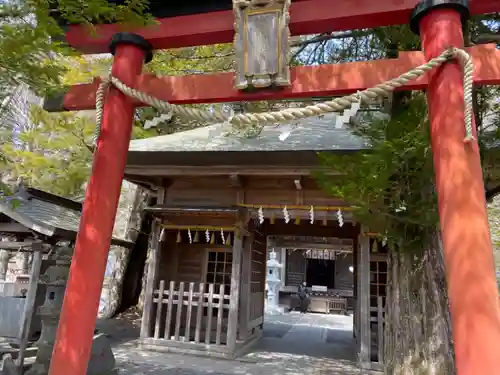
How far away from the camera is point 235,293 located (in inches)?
290

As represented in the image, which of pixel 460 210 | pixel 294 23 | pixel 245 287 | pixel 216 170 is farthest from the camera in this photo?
pixel 245 287

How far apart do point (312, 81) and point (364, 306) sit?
17.1 feet

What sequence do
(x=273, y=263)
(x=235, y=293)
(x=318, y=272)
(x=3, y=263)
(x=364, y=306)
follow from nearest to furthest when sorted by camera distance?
1. (x=364, y=306)
2. (x=235, y=293)
3. (x=3, y=263)
4. (x=273, y=263)
5. (x=318, y=272)

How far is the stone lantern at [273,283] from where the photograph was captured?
18167 millimetres

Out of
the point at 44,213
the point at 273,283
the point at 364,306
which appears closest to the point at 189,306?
the point at 44,213

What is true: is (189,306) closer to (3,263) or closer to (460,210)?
(460,210)

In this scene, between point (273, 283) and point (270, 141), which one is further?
point (273, 283)

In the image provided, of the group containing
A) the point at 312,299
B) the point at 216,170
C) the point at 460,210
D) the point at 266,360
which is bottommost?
the point at 266,360

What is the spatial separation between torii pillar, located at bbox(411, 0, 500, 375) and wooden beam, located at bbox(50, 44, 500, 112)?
0.63 feet

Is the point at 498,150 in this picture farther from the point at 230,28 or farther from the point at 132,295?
the point at 132,295

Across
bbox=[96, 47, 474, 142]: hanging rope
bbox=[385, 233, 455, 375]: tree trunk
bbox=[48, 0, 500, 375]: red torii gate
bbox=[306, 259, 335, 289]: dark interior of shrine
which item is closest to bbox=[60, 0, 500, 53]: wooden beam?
bbox=[48, 0, 500, 375]: red torii gate

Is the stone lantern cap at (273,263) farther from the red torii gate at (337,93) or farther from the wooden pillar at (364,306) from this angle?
the red torii gate at (337,93)

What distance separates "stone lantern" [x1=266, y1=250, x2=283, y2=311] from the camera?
59.6 feet

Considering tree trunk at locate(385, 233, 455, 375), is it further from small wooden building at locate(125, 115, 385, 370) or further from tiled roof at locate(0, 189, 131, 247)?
tiled roof at locate(0, 189, 131, 247)
